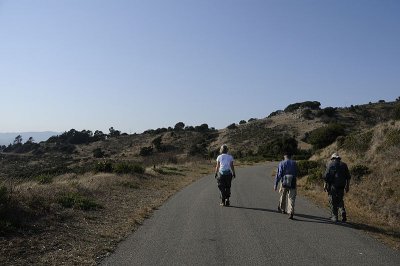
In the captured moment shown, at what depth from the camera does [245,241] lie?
9008mm

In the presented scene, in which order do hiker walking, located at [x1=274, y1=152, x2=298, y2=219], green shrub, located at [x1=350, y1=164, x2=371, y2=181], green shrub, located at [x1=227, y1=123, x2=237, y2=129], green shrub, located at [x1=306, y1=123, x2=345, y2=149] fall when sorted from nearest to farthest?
hiker walking, located at [x1=274, y1=152, x2=298, y2=219] → green shrub, located at [x1=350, y1=164, x2=371, y2=181] → green shrub, located at [x1=306, y1=123, x2=345, y2=149] → green shrub, located at [x1=227, y1=123, x2=237, y2=129]

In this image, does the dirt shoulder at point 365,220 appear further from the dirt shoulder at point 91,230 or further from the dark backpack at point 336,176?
the dark backpack at point 336,176

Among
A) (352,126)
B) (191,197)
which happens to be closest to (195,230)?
(191,197)

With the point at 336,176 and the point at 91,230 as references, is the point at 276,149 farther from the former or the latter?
the point at 91,230

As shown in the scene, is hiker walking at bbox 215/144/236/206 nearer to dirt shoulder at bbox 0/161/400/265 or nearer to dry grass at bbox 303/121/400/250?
dirt shoulder at bbox 0/161/400/265

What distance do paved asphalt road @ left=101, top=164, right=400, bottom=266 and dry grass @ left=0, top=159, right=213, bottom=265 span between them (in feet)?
1.50

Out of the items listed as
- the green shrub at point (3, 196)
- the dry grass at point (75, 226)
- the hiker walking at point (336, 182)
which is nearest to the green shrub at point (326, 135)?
the dry grass at point (75, 226)

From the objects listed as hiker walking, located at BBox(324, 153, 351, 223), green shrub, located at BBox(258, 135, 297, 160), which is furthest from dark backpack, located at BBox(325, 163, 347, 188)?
green shrub, located at BBox(258, 135, 297, 160)

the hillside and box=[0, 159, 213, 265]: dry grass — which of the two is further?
the hillside

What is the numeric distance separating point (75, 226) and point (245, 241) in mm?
4008

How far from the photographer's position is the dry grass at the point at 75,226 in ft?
25.5

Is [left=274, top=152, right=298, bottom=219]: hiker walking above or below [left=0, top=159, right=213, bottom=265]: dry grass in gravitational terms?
above

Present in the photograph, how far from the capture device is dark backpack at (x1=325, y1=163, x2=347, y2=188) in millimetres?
12152

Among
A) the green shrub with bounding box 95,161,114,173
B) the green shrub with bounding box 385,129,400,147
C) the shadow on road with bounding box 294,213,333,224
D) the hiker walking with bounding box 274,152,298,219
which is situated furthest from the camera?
the green shrub with bounding box 95,161,114,173
